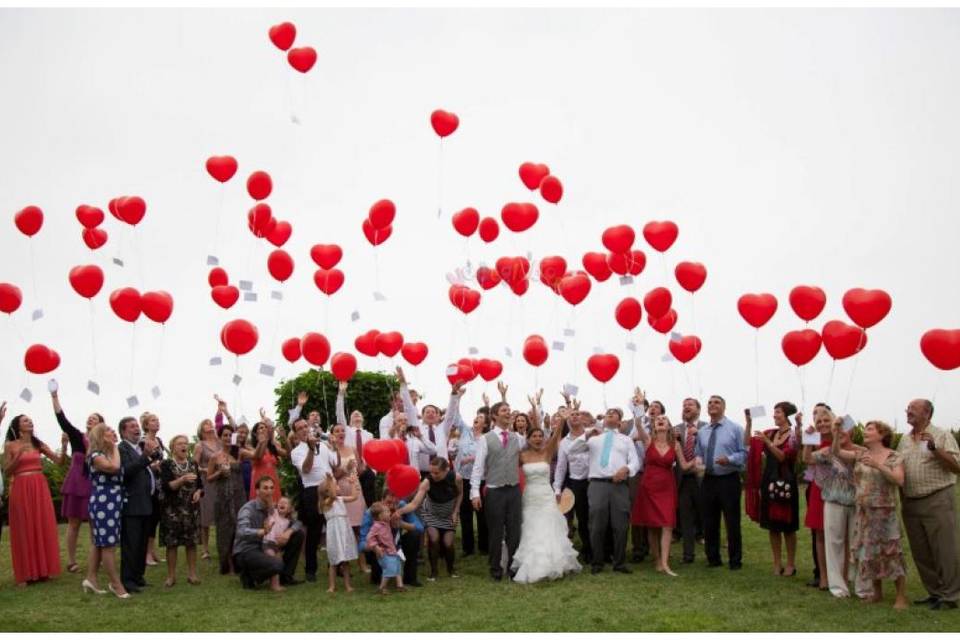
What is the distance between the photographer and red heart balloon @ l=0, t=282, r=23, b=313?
11305mm

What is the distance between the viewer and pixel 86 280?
11.2m

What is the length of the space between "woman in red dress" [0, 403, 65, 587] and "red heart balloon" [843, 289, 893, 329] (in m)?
8.33

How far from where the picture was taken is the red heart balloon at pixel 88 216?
12125 mm

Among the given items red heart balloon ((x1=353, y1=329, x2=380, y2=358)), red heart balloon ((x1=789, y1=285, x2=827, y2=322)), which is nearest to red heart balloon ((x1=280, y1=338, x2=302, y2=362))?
red heart balloon ((x1=353, y1=329, x2=380, y2=358))

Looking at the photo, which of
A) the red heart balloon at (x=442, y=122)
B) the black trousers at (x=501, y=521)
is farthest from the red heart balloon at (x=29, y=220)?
the black trousers at (x=501, y=521)

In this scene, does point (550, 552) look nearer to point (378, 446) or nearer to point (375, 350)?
point (378, 446)

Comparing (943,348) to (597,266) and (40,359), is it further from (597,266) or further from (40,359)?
(40,359)

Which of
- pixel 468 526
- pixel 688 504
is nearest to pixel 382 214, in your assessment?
pixel 468 526

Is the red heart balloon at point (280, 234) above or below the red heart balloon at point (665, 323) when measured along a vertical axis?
above

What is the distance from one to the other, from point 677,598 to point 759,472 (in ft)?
6.47

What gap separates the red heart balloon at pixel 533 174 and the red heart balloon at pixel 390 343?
2572 millimetres

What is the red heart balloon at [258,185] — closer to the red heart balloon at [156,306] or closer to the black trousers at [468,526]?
the red heart balloon at [156,306]

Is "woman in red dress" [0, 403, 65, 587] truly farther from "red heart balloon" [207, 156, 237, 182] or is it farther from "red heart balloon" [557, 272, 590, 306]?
"red heart balloon" [557, 272, 590, 306]

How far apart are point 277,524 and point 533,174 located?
546 centimetres
